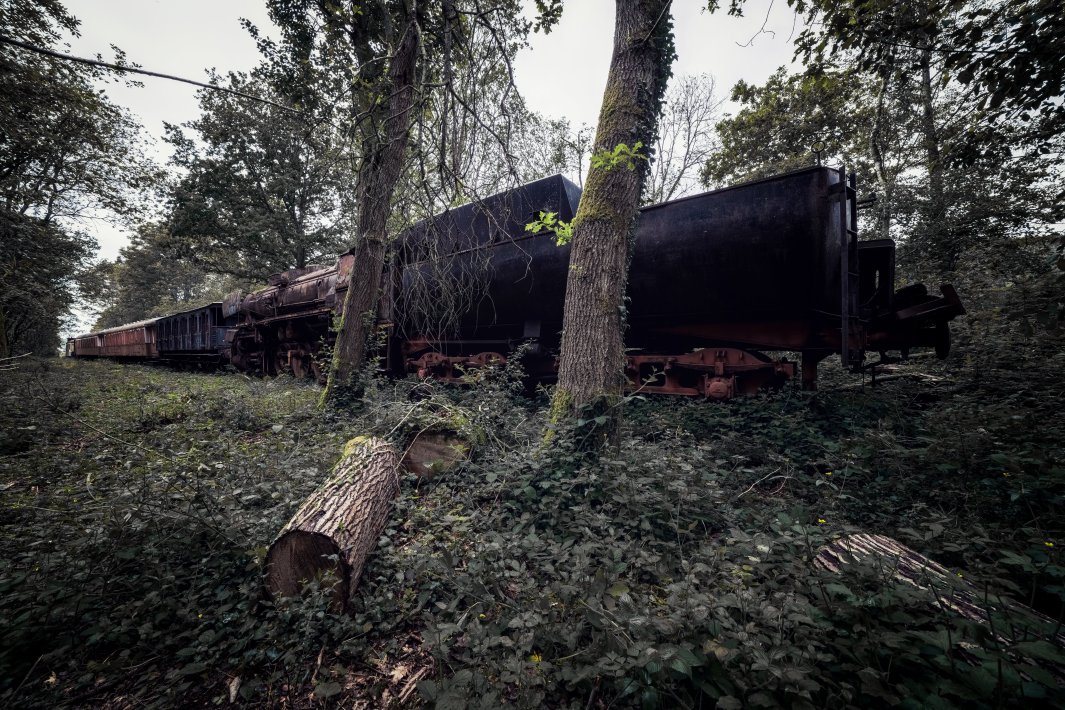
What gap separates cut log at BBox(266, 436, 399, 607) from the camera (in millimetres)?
2064

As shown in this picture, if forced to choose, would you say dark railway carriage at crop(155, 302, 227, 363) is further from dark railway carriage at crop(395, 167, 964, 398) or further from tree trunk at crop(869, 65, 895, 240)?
tree trunk at crop(869, 65, 895, 240)

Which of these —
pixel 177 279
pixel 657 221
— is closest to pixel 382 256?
pixel 657 221

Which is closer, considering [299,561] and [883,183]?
[299,561]

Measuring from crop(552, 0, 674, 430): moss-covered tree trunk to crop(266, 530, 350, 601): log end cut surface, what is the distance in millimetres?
1939

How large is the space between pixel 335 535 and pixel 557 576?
1220mm

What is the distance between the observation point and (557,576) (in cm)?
201

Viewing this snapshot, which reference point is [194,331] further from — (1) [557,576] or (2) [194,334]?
Result: (1) [557,576]

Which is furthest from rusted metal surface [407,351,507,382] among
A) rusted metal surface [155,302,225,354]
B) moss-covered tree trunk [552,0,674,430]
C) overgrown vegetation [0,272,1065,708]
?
rusted metal surface [155,302,225,354]

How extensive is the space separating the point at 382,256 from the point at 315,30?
6076 millimetres

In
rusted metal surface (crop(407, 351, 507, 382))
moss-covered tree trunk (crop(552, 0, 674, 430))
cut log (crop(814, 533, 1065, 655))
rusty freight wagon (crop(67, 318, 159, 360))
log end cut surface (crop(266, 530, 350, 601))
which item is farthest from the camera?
rusty freight wagon (crop(67, 318, 159, 360))

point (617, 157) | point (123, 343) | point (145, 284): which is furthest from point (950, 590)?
point (145, 284)

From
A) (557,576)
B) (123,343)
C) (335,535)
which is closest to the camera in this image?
(557,576)

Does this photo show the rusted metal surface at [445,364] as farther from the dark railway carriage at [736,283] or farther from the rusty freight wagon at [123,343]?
the rusty freight wagon at [123,343]

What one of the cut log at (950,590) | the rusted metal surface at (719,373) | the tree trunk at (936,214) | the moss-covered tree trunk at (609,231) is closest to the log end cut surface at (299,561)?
the moss-covered tree trunk at (609,231)
